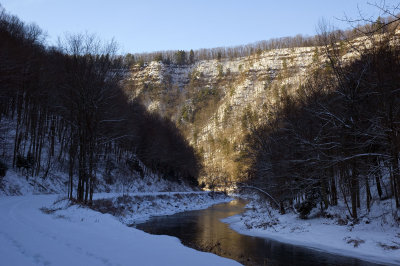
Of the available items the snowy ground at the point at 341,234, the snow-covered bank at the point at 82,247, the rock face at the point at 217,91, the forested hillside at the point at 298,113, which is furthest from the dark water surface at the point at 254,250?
the rock face at the point at 217,91

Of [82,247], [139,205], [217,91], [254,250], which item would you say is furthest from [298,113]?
[217,91]

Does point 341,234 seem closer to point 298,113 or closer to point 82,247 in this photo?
point 298,113

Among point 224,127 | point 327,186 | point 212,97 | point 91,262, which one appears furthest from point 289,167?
point 212,97

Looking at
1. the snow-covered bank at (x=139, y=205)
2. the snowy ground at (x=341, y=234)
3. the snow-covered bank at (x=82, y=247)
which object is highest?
the snow-covered bank at (x=82, y=247)

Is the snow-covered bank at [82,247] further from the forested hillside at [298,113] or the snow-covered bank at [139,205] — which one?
the snow-covered bank at [139,205]

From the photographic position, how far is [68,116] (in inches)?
1120

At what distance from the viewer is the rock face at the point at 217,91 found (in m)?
122

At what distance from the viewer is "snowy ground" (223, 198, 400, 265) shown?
12261mm

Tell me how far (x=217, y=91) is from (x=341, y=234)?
155 meters

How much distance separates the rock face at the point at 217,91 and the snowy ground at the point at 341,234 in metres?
74.1

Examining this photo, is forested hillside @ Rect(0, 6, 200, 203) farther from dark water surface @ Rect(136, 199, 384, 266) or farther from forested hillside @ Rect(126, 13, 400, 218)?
forested hillside @ Rect(126, 13, 400, 218)

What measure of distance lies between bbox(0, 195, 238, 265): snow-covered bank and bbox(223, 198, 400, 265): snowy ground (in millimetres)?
8407

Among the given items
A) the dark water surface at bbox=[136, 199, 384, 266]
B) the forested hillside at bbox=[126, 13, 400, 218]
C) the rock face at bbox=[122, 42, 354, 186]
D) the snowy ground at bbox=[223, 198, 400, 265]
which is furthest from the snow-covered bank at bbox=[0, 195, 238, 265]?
the rock face at bbox=[122, 42, 354, 186]

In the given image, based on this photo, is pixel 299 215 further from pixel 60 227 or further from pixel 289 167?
pixel 60 227
